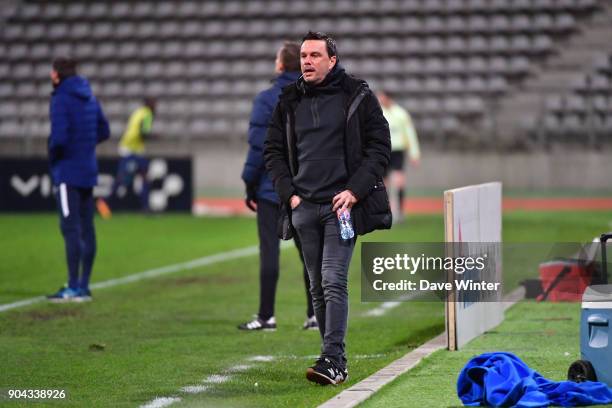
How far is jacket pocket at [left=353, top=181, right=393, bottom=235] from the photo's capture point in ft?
24.5

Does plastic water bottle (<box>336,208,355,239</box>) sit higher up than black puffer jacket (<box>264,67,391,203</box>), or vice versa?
black puffer jacket (<box>264,67,391,203</box>)

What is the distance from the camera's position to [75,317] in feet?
36.2

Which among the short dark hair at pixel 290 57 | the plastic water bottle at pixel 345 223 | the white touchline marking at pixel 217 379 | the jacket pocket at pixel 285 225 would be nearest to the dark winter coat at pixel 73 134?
the short dark hair at pixel 290 57

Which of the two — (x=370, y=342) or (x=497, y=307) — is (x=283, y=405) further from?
(x=497, y=307)

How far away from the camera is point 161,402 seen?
7.11 metres

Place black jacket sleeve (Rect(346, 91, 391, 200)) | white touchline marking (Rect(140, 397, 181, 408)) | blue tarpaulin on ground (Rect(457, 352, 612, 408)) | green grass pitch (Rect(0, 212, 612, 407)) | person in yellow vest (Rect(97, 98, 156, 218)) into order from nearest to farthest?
blue tarpaulin on ground (Rect(457, 352, 612, 408)), white touchline marking (Rect(140, 397, 181, 408)), black jacket sleeve (Rect(346, 91, 391, 200)), green grass pitch (Rect(0, 212, 612, 407)), person in yellow vest (Rect(97, 98, 156, 218))

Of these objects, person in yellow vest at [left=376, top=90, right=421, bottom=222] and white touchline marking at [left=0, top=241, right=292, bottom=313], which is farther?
person in yellow vest at [left=376, top=90, right=421, bottom=222]

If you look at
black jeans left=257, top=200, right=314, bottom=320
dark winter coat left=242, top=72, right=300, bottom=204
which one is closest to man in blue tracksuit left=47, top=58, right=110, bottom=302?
black jeans left=257, top=200, right=314, bottom=320

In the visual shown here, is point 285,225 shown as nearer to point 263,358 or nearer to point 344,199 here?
point 344,199

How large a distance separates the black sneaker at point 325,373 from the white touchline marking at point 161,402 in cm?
72

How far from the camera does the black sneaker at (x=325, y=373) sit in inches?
291

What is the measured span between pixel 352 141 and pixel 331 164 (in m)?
0.17

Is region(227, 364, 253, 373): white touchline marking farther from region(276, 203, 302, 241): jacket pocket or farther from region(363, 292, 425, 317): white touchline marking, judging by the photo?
region(363, 292, 425, 317): white touchline marking

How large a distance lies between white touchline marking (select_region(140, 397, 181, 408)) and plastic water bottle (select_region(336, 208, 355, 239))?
1.22m
